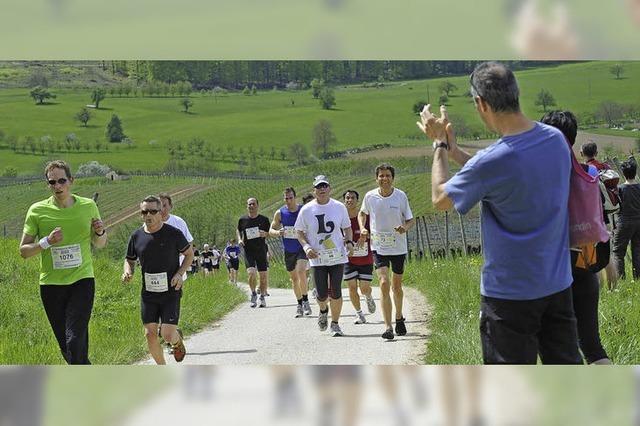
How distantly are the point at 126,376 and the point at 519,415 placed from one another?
132cm

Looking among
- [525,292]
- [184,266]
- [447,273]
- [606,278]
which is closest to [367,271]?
[447,273]

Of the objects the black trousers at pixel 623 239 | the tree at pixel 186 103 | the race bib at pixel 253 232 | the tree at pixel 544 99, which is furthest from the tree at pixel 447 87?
the race bib at pixel 253 232

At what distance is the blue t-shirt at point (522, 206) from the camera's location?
3.85 m

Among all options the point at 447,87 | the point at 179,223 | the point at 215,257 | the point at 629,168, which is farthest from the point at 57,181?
the point at 629,168

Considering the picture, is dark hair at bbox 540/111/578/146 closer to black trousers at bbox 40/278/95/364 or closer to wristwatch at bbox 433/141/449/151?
wristwatch at bbox 433/141/449/151

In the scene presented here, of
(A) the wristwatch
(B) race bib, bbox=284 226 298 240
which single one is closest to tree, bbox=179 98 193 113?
(A) the wristwatch

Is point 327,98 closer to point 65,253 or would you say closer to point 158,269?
point 158,269

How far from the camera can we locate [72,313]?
6.78 metres

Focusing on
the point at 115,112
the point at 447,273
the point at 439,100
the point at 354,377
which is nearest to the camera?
the point at 354,377

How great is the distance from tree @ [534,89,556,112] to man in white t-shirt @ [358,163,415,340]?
2.78 m

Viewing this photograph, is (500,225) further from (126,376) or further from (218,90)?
(218,90)

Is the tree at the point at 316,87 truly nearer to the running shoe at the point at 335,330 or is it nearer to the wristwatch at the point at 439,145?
the wristwatch at the point at 439,145

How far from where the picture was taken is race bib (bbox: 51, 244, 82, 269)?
22.4 ft

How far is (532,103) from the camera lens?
6770 mm
